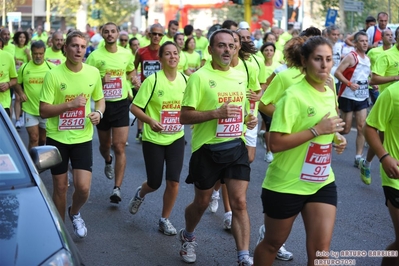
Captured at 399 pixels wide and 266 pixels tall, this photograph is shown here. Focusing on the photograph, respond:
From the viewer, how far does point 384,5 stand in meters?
25.7

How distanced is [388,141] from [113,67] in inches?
213

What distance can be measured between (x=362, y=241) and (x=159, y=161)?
2.11m

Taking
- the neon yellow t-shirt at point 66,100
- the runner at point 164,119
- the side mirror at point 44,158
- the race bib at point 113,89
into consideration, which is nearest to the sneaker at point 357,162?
the race bib at point 113,89

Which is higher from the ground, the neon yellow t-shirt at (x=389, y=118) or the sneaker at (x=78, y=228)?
the neon yellow t-shirt at (x=389, y=118)

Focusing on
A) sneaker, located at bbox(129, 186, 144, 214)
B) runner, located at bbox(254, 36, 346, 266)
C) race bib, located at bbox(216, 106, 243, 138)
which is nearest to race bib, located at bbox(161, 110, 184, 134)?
sneaker, located at bbox(129, 186, 144, 214)

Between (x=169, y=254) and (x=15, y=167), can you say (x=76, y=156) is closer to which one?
(x=169, y=254)

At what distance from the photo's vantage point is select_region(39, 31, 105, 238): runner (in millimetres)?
7422

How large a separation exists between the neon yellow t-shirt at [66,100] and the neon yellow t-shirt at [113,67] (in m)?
2.50

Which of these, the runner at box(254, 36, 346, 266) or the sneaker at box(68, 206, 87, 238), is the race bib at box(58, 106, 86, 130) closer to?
the sneaker at box(68, 206, 87, 238)

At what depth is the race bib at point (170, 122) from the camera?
7832 millimetres

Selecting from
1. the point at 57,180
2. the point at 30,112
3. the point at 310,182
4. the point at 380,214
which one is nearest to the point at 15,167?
the point at 310,182

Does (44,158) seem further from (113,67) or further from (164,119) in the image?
(113,67)

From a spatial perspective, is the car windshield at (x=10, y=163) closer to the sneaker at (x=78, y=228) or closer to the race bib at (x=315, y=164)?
the race bib at (x=315, y=164)

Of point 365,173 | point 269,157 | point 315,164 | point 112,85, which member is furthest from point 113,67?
point 315,164
